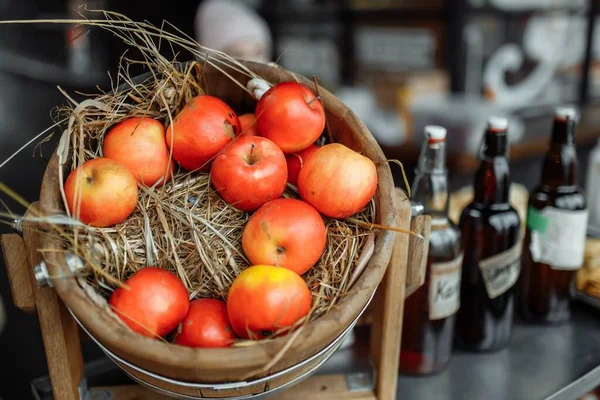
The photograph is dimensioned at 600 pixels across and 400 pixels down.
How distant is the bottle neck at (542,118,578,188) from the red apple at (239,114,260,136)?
24.3 inches

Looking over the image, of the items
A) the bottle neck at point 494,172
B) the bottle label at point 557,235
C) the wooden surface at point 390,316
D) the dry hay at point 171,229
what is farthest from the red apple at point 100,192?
the bottle label at point 557,235

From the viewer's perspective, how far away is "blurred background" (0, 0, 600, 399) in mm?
2575

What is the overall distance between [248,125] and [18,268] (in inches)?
14.6

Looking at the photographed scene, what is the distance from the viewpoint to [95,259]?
65 cm

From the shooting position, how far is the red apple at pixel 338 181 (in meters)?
0.70

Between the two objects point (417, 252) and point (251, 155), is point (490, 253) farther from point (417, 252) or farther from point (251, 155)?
point (251, 155)

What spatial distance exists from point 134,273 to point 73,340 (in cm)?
21

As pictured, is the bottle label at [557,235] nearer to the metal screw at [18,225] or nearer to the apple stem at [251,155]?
the apple stem at [251,155]

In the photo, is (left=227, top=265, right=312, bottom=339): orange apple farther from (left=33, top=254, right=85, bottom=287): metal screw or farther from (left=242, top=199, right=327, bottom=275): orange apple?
(left=33, top=254, right=85, bottom=287): metal screw

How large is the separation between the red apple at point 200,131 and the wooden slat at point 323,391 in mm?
397

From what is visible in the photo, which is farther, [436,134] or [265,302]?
[436,134]

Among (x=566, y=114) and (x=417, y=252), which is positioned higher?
(x=566, y=114)

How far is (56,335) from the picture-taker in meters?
0.75

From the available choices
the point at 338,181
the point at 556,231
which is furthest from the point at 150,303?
the point at 556,231
